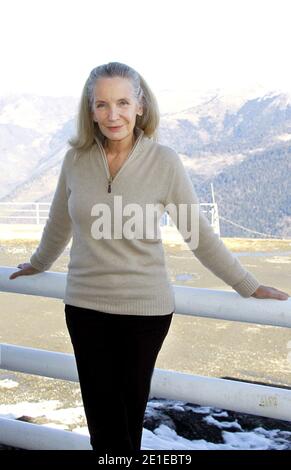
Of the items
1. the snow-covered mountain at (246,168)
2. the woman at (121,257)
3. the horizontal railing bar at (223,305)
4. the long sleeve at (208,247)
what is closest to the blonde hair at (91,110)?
the woman at (121,257)

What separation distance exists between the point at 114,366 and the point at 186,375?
0.29 m

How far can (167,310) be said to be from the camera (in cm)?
167

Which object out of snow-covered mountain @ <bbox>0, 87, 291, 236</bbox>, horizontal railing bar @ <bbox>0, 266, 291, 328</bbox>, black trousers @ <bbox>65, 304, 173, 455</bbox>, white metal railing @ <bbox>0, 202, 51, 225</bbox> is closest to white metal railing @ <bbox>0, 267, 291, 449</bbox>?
horizontal railing bar @ <bbox>0, 266, 291, 328</bbox>

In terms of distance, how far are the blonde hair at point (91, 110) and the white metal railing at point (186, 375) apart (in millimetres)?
426

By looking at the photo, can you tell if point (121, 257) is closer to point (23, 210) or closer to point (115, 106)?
point (115, 106)

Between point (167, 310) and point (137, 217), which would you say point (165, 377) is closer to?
point (167, 310)

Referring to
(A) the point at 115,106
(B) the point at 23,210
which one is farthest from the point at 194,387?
(B) the point at 23,210

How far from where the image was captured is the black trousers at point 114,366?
64.5 inches

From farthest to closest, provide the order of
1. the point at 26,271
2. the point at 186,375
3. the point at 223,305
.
A: the point at 26,271
the point at 186,375
the point at 223,305

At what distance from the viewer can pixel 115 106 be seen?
1669 millimetres

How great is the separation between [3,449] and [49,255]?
0.69 m

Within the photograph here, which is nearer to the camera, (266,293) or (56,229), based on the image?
(266,293)

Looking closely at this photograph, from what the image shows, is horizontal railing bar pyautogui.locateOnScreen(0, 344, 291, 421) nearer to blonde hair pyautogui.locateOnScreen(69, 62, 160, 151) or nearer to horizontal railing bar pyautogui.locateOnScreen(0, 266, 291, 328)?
Result: horizontal railing bar pyautogui.locateOnScreen(0, 266, 291, 328)

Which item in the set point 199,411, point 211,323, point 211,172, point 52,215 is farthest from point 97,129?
point 211,172
